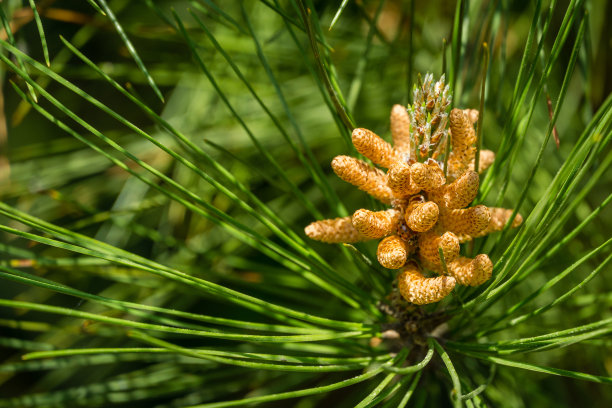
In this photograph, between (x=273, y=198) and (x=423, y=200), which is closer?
(x=423, y=200)

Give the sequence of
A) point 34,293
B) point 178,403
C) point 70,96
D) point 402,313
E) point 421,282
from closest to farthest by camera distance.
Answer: point 421,282 < point 402,313 < point 178,403 < point 34,293 < point 70,96

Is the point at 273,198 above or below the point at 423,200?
above

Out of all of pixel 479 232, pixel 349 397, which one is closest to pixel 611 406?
pixel 349 397

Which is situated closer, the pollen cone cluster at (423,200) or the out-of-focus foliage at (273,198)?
the pollen cone cluster at (423,200)

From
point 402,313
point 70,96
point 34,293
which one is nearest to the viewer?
point 402,313

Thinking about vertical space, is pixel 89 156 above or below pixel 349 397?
above

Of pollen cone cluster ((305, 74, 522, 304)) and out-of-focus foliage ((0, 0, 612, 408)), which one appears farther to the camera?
out-of-focus foliage ((0, 0, 612, 408))

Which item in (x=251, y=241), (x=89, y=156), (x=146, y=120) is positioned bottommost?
(x=251, y=241)

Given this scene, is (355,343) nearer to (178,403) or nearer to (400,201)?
(400,201)
